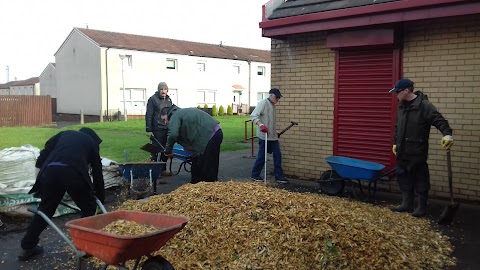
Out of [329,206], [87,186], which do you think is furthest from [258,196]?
[87,186]

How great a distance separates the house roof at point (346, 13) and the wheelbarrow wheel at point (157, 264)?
211 inches

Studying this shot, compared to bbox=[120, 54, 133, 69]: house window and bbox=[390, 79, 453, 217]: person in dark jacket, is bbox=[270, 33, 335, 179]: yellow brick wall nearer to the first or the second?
bbox=[390, 79, 453, 217]: person in dark jacket

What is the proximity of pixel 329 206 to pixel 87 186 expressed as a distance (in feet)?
8.80

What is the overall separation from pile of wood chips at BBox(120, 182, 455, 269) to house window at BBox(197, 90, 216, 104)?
35.2 m

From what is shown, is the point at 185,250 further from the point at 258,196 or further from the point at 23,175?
the point at 23,175

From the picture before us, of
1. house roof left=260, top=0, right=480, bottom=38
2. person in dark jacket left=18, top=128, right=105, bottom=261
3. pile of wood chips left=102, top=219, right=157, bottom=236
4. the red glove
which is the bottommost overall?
pile of wood chips left=102, top=219, right=157, bottom=236

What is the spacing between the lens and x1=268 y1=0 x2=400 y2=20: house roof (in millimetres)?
7594

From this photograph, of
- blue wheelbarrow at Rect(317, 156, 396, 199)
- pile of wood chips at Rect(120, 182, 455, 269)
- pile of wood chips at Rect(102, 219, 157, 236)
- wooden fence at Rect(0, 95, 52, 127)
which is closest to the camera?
pile of wood chips at Rect(102, 219, 157, 236)

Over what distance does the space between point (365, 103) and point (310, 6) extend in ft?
7.16

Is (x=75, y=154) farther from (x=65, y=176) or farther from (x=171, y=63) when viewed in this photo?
(x=171, y=63)

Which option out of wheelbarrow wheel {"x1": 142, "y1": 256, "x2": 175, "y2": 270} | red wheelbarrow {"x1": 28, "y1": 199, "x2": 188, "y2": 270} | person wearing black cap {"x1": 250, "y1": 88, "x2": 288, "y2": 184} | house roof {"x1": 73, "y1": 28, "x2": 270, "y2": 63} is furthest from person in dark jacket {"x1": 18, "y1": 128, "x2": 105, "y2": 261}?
house roof {"x1": 73, "y1": 28, "x2": 270, "y2": 63}

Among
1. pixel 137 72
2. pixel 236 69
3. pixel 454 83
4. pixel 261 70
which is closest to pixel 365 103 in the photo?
pixel 454 83

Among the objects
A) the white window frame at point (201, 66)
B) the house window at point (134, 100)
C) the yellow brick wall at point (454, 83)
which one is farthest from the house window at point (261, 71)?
the yellow brick wall at point (454, 83)

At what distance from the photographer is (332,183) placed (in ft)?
24.7
